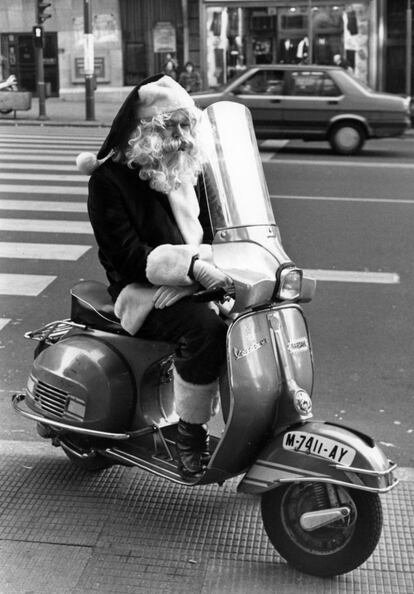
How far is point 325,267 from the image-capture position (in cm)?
859

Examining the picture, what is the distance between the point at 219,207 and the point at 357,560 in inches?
52.4

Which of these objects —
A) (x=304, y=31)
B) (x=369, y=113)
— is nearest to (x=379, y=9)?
(x=304, y=31)

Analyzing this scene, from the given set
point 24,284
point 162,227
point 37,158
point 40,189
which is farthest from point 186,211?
point 37,158

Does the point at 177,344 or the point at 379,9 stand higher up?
the point at 379,9

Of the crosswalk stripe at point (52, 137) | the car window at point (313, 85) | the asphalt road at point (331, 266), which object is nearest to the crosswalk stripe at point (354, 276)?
the asphalt road at point (331, 266)

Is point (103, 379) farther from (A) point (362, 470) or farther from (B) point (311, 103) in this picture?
(B) point (311, 103)

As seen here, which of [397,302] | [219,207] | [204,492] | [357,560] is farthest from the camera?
[397,302]

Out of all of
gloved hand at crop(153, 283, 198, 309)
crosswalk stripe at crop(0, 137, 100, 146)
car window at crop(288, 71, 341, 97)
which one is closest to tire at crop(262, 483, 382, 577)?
gloved hand at crop(153, 283, 198, 309)

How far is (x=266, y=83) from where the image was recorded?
59.5ft

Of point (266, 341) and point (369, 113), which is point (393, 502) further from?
point (369, 113)

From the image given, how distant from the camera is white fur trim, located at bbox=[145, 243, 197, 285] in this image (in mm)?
3383

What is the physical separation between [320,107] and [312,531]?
15.3 metres

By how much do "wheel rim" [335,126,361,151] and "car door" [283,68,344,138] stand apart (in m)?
0.35

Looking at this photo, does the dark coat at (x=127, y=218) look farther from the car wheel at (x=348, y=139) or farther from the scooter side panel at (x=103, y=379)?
the car wheel at (x=348, y=139)
